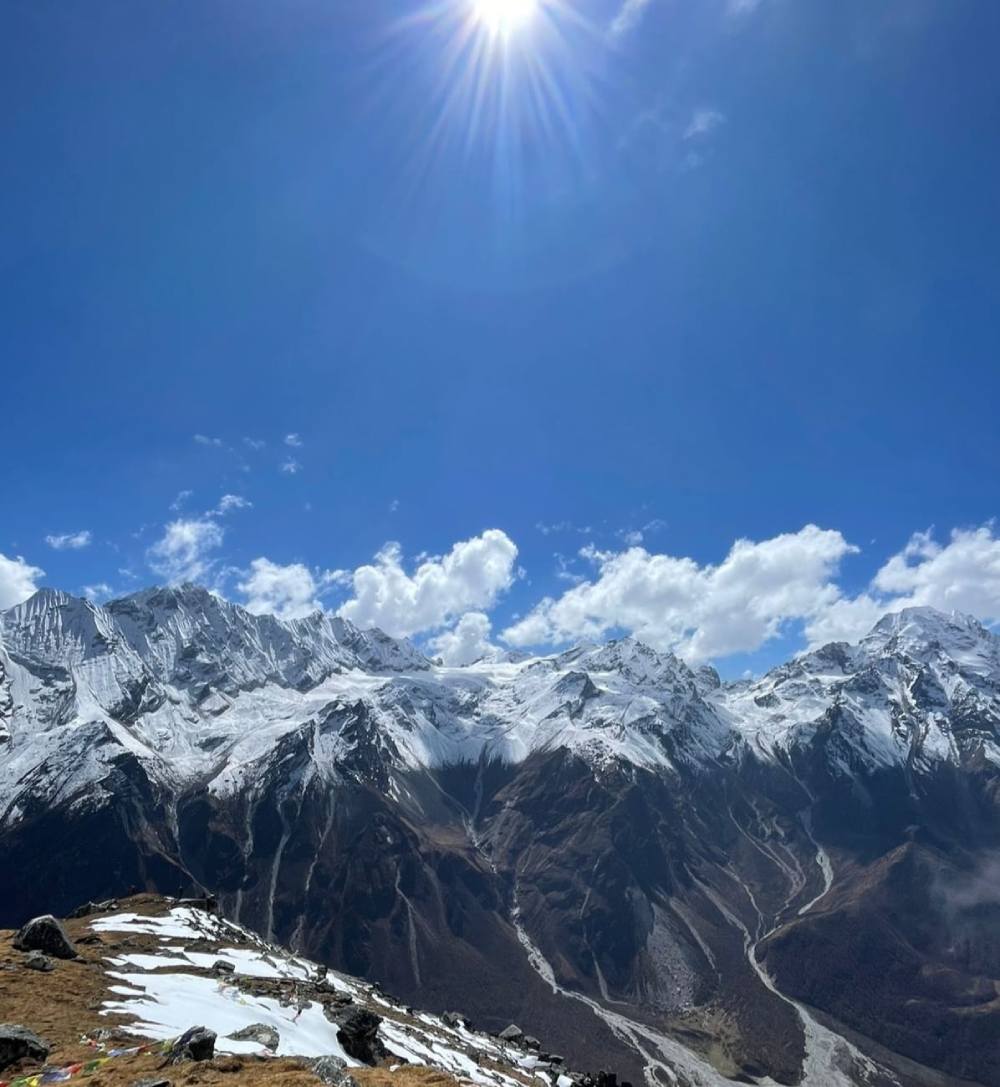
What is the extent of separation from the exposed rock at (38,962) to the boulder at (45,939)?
3.65m

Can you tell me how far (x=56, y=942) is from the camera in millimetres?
58219

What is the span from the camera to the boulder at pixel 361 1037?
5303 centimetres

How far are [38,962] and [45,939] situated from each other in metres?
6.64

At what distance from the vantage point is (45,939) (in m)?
57.5

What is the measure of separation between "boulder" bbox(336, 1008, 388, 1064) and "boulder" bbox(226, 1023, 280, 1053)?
9.09 meters

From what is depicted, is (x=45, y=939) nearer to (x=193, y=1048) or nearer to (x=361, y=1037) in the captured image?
(x=361, y=1037)

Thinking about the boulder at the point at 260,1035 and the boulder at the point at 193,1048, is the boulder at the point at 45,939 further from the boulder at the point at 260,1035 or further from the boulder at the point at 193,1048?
the boulder at the point at 193,1048

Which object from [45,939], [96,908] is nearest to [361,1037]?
[45,939]

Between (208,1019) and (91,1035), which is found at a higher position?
(91,1035)

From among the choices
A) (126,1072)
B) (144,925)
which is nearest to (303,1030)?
(126,1072)

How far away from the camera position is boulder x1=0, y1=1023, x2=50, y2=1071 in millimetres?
32250

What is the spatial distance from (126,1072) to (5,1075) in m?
5.72

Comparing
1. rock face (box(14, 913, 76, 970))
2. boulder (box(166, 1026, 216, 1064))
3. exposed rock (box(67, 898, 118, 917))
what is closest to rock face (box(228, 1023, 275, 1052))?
boulder (box(166, 1026, 216, 1064))

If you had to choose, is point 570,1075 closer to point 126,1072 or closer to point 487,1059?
point 487,1059
